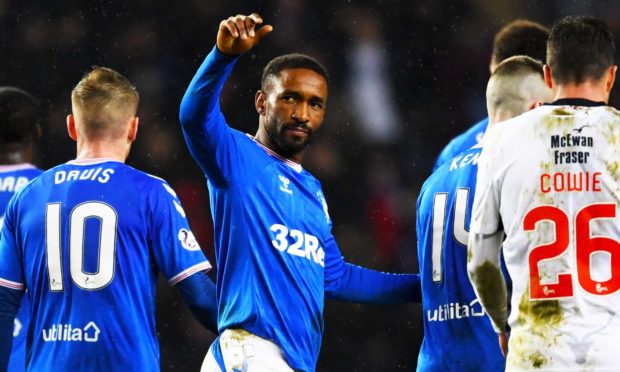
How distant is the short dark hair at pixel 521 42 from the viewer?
545cm

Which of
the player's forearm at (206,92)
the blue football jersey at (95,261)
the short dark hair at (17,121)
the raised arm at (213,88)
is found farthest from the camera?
the short dark hair at (17,121)

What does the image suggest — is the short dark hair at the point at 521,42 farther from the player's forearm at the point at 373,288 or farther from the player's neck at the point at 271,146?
the player's neck at the point at 271,146

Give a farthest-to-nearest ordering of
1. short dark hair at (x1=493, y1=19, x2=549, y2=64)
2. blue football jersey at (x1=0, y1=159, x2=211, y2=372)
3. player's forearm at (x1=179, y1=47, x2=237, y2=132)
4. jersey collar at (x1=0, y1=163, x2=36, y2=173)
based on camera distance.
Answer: short dark hair at (x1=493, y1=19, x2=549, y2=64) < jersey collar at (x1=0, y1=163, x2=36, y2=173) < blue football jersey at (x1=0, y1=159, x2=211, y2=372) < player's forearm at (x1=179, y1=47, x2=237, y2=132)

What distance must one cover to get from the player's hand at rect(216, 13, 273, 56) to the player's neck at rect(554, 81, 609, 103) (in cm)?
93

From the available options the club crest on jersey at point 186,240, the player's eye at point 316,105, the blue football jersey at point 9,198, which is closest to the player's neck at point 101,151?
the club crest on jersey at point 186,240

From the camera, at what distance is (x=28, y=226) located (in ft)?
12.8

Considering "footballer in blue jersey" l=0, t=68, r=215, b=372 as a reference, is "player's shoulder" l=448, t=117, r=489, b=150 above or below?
above

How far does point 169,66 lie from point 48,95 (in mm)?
943

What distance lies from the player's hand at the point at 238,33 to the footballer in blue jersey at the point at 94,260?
78 cm

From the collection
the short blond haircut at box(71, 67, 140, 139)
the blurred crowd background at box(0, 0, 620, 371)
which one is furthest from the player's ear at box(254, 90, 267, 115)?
the blurred crowd background at box(0, 0, 620, 371)

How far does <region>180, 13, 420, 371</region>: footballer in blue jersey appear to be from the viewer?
365 cm

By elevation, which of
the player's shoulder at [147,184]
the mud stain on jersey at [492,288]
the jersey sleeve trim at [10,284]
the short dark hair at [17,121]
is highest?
the short dark hair at [17,121]

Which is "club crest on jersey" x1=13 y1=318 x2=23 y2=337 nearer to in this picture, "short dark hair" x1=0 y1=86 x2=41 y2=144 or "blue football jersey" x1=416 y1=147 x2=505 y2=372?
"short dark hair" x1=0 y1=86 x2=41 y2=144

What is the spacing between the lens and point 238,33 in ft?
10.9
